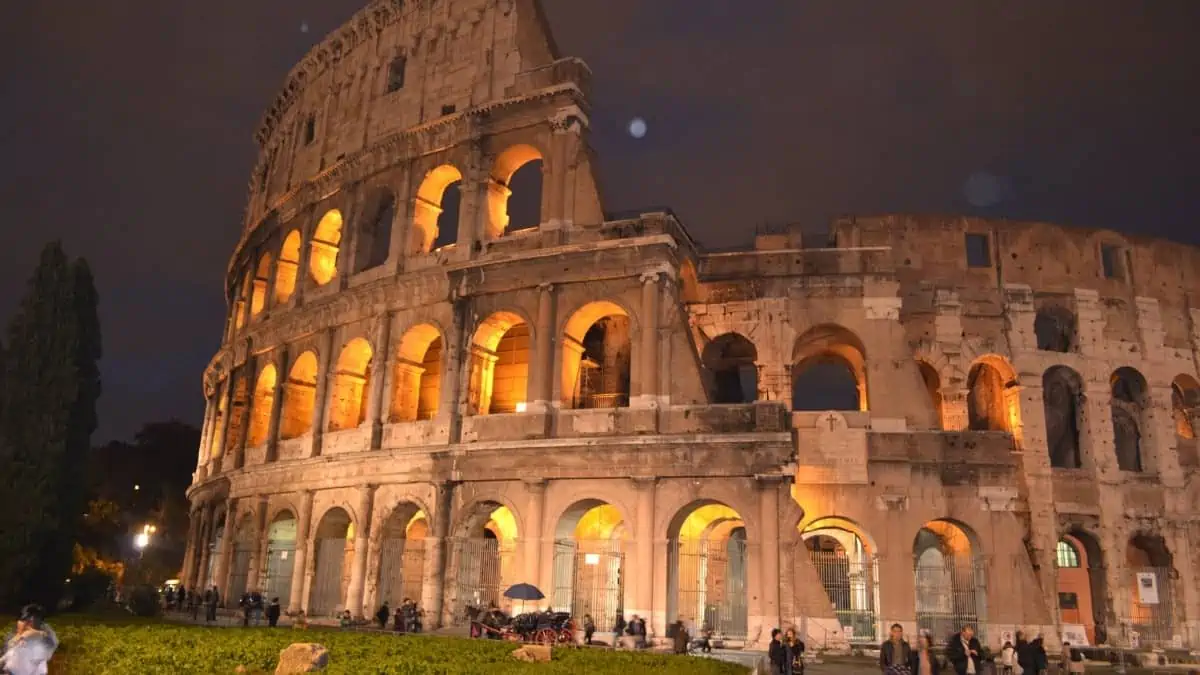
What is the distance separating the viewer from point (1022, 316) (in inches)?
870

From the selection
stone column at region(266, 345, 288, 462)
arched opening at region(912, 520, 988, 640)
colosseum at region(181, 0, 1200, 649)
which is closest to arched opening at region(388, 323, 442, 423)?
colosseum at region(181, 0, 1200, 649)

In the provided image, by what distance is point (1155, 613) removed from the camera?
21.1 meters

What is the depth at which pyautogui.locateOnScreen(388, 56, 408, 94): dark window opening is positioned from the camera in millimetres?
23828

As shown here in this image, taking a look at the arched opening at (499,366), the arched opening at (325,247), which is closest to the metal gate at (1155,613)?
the arched opening at (499,366)

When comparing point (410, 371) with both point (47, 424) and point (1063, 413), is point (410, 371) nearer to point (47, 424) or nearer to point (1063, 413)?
point (47, 424)

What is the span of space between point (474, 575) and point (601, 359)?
6078 mm

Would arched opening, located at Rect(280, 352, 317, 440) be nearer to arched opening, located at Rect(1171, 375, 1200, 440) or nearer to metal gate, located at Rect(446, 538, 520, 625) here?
metal gate, located at Rect(446, 538, 520, 625)

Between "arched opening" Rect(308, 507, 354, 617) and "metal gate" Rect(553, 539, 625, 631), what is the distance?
217 inches

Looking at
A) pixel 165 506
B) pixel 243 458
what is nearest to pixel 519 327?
pixel 243 458

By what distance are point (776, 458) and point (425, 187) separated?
11430 millimetres

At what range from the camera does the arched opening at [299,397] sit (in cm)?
2338

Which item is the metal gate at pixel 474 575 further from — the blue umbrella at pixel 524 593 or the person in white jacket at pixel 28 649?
the person in white jacket at pixel 28 649

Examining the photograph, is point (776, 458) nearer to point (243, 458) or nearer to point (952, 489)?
point (952, 489)

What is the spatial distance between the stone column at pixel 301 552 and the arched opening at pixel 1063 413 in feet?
61.5
